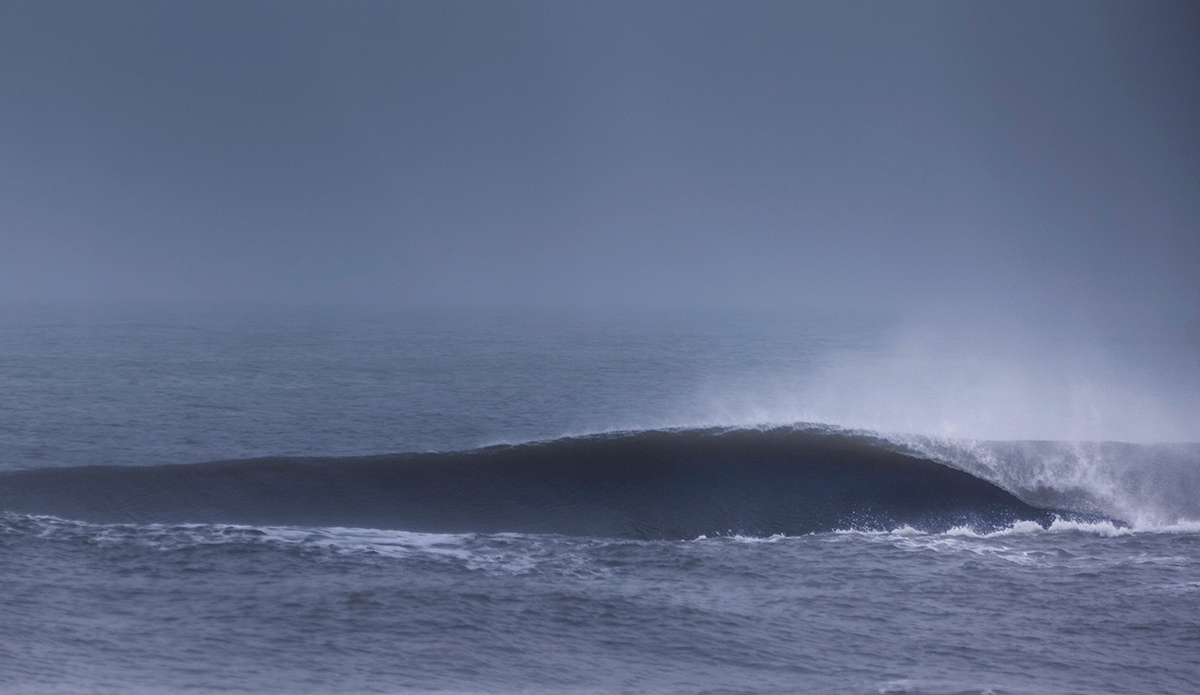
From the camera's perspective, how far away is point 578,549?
45.1 feet

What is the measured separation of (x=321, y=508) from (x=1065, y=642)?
11.6m

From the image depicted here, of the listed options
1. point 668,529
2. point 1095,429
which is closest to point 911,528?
point 668,529

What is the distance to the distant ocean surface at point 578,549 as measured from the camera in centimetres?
960

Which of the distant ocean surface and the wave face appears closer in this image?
the distant ocean surface

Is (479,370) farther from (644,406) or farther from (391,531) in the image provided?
(391,531)

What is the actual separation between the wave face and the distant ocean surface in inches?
2.6

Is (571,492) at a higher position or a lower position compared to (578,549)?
higher

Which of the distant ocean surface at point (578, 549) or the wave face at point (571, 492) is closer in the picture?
the distant ocean surface at point (578, 549)

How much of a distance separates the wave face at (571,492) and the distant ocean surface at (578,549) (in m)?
0.07

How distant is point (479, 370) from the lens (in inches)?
1527

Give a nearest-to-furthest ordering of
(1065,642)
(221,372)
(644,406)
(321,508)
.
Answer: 1. (1065,642)
2. (321,508)
3. (644,406)
4. (221,372)

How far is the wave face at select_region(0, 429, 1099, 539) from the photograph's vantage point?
15133 millimetres

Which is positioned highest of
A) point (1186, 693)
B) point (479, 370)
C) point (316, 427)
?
point (479, 370)

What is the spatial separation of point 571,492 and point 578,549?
312cm
